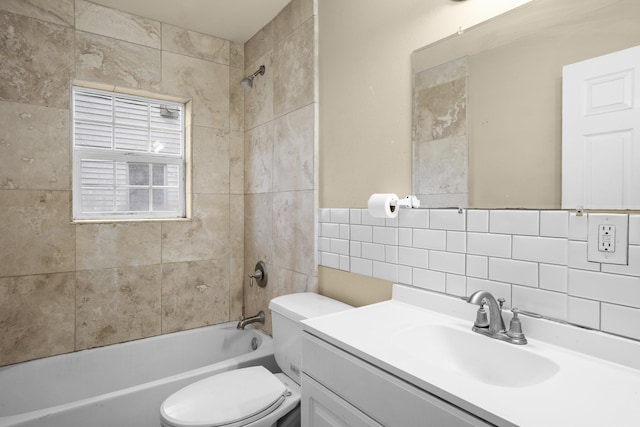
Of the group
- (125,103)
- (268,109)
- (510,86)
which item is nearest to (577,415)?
(510,86)

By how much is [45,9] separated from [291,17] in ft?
4.64

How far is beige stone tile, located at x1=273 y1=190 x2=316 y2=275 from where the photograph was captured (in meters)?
2.02

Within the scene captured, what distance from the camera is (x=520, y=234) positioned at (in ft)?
3.57

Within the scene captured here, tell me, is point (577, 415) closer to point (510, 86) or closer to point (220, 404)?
point (510, 86)

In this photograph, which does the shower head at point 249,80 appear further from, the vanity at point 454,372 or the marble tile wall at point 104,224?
the vanity at point 454,372

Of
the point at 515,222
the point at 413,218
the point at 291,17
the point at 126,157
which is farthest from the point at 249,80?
the point at 515,222

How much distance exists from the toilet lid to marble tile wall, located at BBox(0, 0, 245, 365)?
0.66m

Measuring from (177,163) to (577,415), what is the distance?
8.46 ft

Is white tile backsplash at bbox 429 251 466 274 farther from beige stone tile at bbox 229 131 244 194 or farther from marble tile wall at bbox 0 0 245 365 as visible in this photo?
beige stone tile at bbox 229 131 244 194

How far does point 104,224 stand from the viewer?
7.34ft

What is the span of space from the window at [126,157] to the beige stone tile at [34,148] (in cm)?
17

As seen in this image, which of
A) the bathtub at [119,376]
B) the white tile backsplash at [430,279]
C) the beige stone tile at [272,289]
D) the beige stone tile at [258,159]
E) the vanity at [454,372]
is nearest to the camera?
the vanity at [454,372]

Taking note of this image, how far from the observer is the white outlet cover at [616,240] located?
0.88m

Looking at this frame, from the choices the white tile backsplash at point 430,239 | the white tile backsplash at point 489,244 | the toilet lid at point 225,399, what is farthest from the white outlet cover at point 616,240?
the toilet lid at point 225,399
